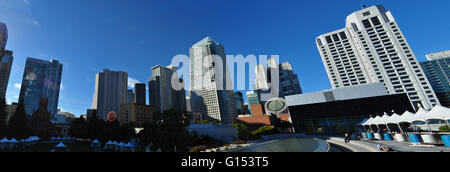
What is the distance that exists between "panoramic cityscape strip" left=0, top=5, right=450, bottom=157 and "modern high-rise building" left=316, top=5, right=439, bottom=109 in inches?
19.8

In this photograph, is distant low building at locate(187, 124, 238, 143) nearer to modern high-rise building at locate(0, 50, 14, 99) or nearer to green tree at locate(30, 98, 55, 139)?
green tree at locate(30, 98, 55, 139)

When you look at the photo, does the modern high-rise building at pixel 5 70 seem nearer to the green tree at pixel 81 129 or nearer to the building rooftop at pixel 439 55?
the green tree at pixel 81 129

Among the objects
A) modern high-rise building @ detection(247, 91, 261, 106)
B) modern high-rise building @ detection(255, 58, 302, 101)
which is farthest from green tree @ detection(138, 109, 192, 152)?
modern high-rise building @ detection(255, 58, 302, 101)

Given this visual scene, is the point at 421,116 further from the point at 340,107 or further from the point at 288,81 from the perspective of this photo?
the point at 288,81

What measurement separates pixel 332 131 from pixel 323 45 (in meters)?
90.0

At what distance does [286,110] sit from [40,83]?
23810cm

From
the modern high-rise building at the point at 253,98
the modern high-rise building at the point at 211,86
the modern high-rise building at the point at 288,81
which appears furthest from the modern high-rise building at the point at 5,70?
the modern high-rise building at the point at 288,81

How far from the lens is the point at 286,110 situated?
10912cm

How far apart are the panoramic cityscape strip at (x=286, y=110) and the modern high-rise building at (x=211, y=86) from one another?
1091mm

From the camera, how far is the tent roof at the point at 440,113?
1421 centimetres

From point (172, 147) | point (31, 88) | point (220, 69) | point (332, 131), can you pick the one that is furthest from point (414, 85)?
point (31, 88)

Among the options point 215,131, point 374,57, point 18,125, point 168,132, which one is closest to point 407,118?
point 168,132

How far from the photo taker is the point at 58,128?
302 feet

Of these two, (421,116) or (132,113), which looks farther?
(132,113)
